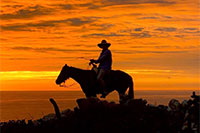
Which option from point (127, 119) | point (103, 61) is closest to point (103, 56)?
point (103, 61)

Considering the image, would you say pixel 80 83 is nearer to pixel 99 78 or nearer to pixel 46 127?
pixel 99 78

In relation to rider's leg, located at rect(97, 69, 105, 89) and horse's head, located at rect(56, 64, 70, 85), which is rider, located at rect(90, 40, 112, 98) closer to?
rider's leg, located at rect(97, 69, 105, 89)

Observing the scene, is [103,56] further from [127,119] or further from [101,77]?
[127,119]

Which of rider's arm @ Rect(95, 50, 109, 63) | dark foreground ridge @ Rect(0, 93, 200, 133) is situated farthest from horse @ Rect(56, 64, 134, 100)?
dark foreground ridge @ Rect(0, 93, 200, 133)

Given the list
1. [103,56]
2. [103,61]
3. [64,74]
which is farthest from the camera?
[64,74]

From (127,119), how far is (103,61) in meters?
5.85

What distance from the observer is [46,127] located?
64.9ft

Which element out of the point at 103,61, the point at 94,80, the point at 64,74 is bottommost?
the point at 94,80

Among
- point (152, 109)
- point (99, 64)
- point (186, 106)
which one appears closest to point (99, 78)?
point (99, 64)

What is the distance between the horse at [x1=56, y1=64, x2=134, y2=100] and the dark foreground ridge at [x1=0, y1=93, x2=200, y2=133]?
2.83m

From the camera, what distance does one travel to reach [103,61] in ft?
77.2

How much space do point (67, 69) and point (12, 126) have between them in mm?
4839

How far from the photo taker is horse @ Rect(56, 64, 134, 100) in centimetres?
2431

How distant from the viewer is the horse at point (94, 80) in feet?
79.8
